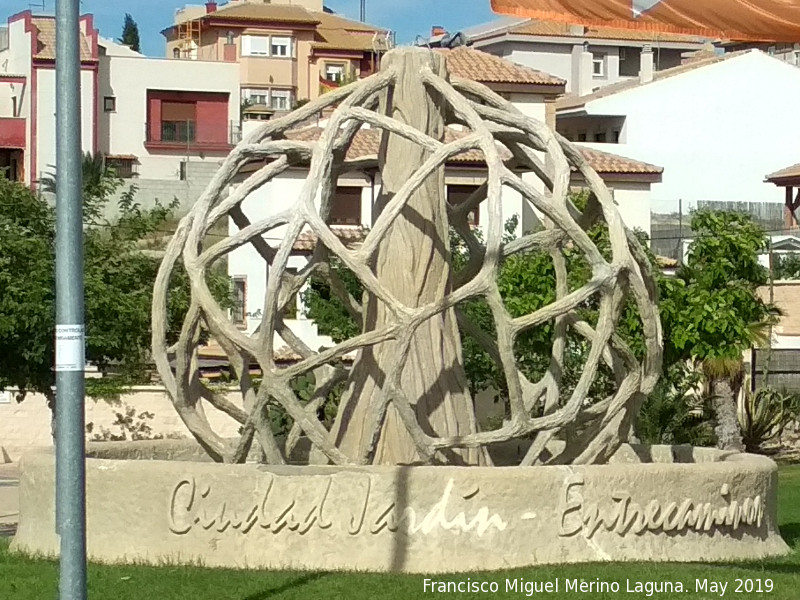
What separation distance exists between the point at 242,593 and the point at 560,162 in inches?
163

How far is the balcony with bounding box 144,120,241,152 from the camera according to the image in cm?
5856

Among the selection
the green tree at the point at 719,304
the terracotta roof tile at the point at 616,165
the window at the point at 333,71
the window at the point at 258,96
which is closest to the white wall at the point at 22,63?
the window at the point at 258,96

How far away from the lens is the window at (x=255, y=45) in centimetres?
7362

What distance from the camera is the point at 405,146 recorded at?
43.4 ft

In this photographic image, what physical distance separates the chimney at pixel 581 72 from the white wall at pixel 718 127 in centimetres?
826

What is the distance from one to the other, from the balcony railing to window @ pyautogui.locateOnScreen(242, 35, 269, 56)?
14.2 metres

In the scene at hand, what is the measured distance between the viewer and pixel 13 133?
54.7m

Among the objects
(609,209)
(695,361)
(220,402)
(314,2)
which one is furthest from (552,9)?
(314,2)

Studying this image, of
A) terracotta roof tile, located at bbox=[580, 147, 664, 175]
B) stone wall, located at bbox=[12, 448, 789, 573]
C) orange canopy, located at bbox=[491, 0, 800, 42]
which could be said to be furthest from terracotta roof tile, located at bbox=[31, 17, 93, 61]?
orange canopy, located at bbox=[491, 0, 800, 42]

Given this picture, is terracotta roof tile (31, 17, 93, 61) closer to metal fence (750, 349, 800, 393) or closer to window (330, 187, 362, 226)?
window (330, 187, 362, 226)

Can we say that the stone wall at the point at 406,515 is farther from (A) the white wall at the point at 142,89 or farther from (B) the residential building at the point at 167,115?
(A) the white wall at the point at 142,89

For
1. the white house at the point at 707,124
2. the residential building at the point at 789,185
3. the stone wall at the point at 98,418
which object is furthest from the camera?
the white house at the point at 707,124

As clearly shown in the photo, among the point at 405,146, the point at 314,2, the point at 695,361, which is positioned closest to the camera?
the point at 405,146

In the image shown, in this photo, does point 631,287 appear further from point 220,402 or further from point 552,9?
point 552,9
